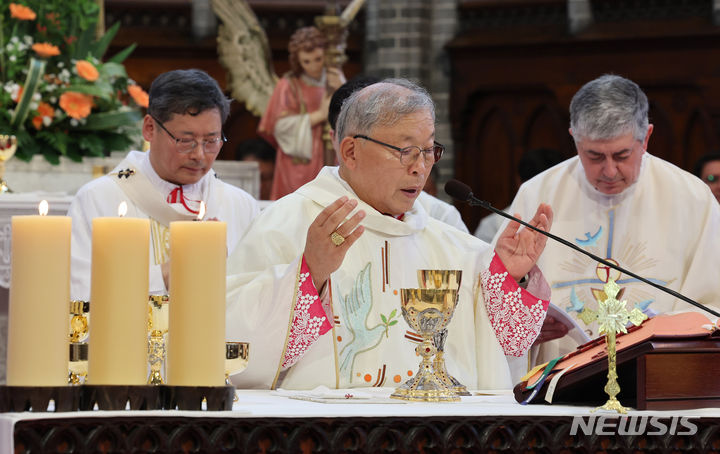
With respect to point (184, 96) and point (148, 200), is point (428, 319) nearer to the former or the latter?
point (184, 96)

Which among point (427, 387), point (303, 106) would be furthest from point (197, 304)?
point (303, 106)

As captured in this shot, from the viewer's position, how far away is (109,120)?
6.24 meters

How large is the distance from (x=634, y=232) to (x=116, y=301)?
10.8 feet

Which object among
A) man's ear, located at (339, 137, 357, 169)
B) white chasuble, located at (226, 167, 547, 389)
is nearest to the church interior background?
white chasuble, located at (226, 167, 547, 389)

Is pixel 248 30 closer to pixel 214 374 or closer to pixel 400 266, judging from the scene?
pixel 400 266

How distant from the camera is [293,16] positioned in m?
12.7

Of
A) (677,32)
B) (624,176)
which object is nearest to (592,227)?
(624,176)

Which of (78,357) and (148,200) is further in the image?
(148,200)

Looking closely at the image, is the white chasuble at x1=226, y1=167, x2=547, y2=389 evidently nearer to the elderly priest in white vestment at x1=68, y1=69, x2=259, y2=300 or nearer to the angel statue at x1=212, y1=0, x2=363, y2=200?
the elderly priest in white vestment at x1=68, y1=69, x2=259, y2=300

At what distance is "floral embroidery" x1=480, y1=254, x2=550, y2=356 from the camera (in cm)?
336

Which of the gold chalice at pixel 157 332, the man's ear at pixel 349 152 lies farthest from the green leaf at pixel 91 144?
the gold chalice at pixel 157 332

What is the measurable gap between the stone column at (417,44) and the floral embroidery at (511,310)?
28.9 ft

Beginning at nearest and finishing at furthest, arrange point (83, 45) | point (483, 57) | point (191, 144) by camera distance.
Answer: point (191, 144) → point (83, 45) → point (483, 57)

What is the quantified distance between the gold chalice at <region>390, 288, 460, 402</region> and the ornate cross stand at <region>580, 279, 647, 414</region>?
31cm
